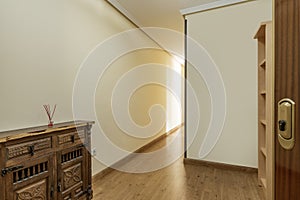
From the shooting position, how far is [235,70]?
306cm

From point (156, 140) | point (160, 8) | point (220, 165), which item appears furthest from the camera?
point (156, 140)

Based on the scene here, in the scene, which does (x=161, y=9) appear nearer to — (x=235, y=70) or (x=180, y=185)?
(x=235, y=70)

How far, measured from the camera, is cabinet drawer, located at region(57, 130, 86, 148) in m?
1.76


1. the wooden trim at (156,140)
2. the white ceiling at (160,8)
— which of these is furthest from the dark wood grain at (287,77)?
the wooden trim at (156,140)

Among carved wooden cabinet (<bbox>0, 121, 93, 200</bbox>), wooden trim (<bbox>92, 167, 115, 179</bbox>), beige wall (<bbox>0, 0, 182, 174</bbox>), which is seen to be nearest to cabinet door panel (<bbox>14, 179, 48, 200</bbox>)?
carved wooden cabinet (<bbox>0, 121, 93, 200</bbox>)

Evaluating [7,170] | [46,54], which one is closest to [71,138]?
[7,170]

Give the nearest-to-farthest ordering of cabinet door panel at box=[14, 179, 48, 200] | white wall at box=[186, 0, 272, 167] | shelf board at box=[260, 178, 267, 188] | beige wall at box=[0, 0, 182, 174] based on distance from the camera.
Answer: cabinet door panel at box=[14, 179, 48, 200], beige wall at box=[0, 0, 182, 174], shelf board at box=[260, 178, 267, 188], white wall at box=[186, 0, 272, 167]

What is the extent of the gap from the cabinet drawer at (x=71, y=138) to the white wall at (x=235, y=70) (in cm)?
206

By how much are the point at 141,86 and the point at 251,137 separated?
7.48 ft

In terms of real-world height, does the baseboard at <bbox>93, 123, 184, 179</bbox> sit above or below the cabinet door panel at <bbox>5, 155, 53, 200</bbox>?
below

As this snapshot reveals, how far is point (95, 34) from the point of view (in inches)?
106

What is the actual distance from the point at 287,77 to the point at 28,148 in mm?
1652

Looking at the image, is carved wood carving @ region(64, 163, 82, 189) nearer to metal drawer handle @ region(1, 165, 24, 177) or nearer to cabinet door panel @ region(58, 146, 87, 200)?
cabinet door panel @ region(58, 146, 87, 200)

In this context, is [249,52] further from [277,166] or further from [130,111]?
[277,166]
